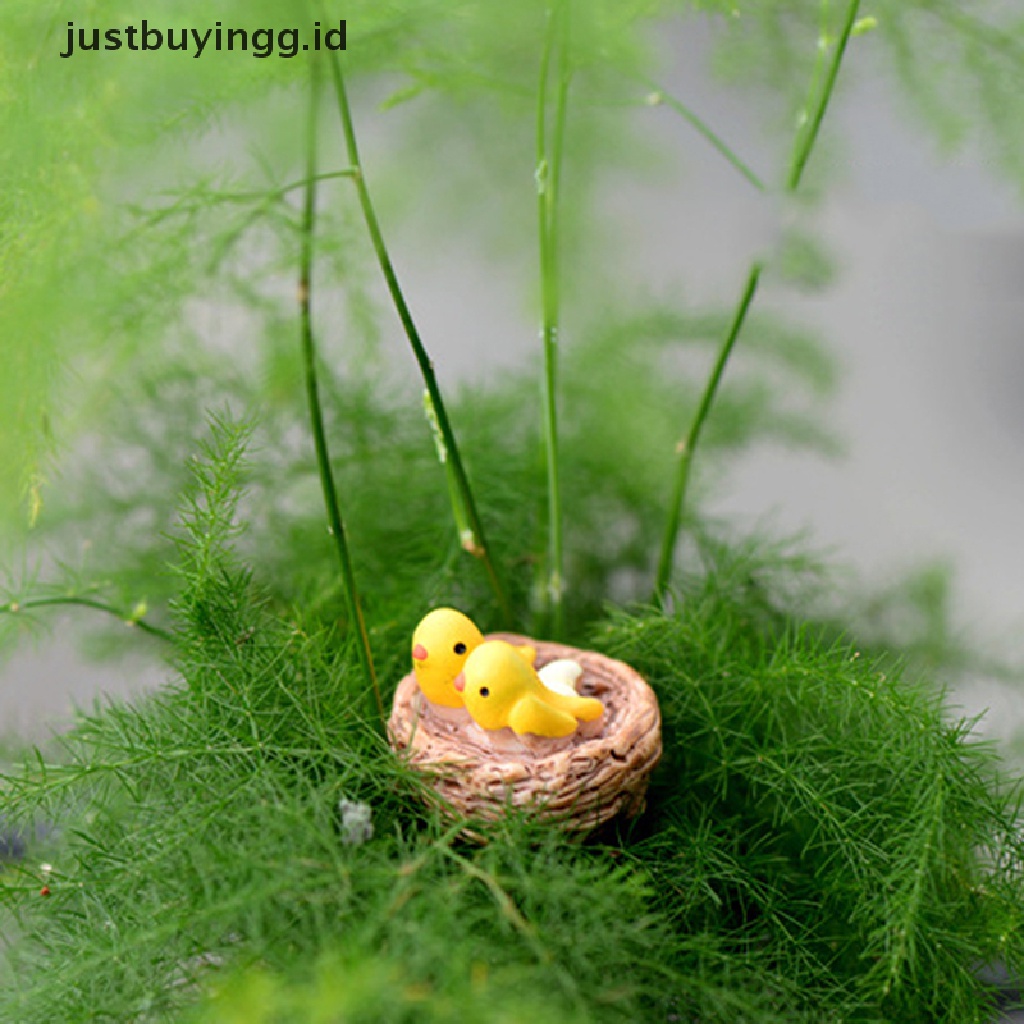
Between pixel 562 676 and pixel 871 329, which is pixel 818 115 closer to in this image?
pixel 562 676

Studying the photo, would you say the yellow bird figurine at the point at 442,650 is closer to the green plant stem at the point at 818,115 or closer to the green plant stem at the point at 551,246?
the green plant stem at the point at 551,246

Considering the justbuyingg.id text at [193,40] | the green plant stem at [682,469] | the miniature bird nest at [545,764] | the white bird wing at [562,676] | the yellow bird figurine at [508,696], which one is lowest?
the miniature bird nest at [545,764]

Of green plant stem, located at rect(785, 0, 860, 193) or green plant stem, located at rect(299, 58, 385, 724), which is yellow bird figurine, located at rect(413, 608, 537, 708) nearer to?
green plant stem, located at rect(299, 58, 385, 724)

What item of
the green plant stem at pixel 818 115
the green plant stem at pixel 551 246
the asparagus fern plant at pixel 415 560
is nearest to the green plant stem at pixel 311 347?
the asparagus fern plant at pixel 415 560

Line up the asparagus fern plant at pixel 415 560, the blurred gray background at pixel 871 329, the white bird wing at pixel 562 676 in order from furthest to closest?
the blurred gray background at pixel 871 329 → the white bird wing at pixel 562 676 → the asparagus fern plant at pixel 415 560

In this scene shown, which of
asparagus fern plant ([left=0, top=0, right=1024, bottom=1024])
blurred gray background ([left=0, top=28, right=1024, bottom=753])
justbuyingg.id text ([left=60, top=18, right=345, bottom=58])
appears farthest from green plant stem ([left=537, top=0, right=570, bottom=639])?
blurred gray background ([left=0, top=28, right=1024, bottom=753])

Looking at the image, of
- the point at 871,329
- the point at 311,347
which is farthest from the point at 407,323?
the point at 871,329

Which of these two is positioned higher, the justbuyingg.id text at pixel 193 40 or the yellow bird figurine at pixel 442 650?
the justbuyingg.id text at pixel 193 40

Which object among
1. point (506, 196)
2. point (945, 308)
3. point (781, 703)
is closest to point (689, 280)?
point (506, 196)

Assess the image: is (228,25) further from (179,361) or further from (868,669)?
(868,669)
